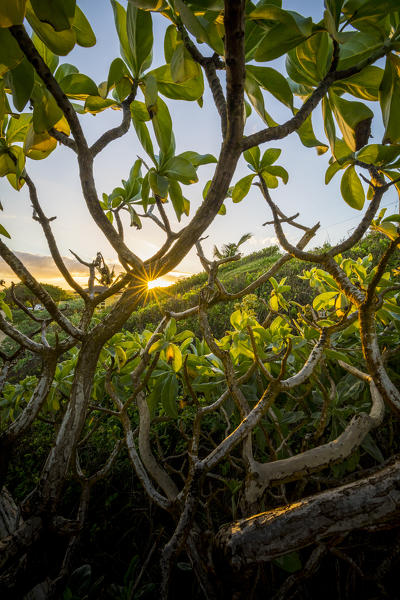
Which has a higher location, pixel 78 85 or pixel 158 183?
pixel 78 85

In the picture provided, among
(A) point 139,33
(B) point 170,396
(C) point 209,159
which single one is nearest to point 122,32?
(A) point 139,33

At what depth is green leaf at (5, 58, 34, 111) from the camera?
1.67ft

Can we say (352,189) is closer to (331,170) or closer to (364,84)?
(331,170)

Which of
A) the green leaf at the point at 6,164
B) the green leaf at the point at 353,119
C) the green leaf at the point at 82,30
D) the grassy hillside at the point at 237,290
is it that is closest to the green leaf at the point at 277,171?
the green leaf at the point at 353,119

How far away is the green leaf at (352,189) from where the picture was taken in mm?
809

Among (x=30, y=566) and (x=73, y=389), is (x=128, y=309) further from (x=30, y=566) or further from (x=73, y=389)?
(x=30, y=566)

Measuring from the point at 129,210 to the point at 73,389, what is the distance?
0.65 meters

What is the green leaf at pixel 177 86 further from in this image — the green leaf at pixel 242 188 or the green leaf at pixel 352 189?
the green leaf at pixel 352 189

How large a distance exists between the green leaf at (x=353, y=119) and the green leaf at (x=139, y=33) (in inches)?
18.0

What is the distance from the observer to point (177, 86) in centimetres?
70

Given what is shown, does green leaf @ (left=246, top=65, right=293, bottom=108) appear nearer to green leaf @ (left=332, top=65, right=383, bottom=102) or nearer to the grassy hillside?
green leaf @ (left=332, top=65, right=383, bottom=102)

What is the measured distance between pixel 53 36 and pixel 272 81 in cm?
46

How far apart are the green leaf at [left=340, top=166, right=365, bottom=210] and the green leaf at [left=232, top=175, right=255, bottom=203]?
0.97 feet

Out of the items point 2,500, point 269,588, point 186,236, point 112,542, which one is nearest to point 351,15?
point 186,236
